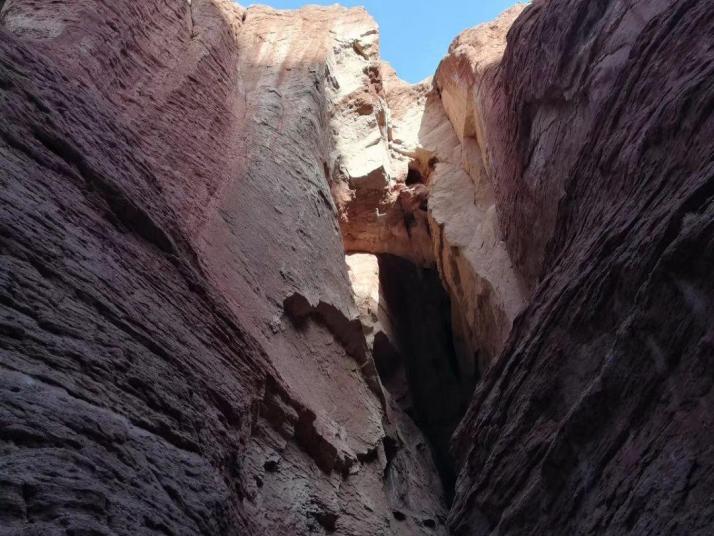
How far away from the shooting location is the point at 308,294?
9.58 metres

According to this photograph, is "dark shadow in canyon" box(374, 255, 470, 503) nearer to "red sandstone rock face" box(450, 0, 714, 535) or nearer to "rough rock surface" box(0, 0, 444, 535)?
"rough rock surface" box(0, 0, 444, 535)

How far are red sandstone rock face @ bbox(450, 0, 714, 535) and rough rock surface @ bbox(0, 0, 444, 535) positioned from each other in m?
2.00

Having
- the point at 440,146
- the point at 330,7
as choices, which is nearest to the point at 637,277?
the point at 440,146

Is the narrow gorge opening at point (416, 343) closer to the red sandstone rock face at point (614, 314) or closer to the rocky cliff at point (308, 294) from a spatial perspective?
the rocky cliff at point (308, 294)

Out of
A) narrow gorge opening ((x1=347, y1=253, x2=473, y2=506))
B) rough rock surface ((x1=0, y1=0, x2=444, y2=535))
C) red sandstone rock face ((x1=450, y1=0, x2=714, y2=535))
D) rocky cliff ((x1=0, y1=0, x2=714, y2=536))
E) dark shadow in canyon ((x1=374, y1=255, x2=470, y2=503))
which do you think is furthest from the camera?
dark shadow in canyon ((x1=374, y1=255, x2=470, y2=503))

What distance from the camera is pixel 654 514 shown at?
504 cm

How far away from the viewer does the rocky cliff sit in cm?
461

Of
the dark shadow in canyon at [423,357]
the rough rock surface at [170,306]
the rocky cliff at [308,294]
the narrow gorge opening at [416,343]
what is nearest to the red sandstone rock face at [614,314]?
the rocky cliff at [308,294]

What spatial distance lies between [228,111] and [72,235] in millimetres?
6527

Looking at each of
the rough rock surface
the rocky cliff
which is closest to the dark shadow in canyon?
the rocky cliff

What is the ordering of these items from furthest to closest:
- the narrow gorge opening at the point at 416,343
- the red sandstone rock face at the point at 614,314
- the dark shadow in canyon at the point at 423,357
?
the dark shadow in canyon at the point at 423,357 → the narrow gorge opening at the point at 416,343 → the red sandstone rock face at the point at 614,314

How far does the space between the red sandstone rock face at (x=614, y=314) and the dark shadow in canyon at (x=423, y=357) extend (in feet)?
17.3

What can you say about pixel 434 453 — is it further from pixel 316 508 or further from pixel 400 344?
pixel 316 508

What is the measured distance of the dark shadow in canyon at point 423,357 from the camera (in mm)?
14215
